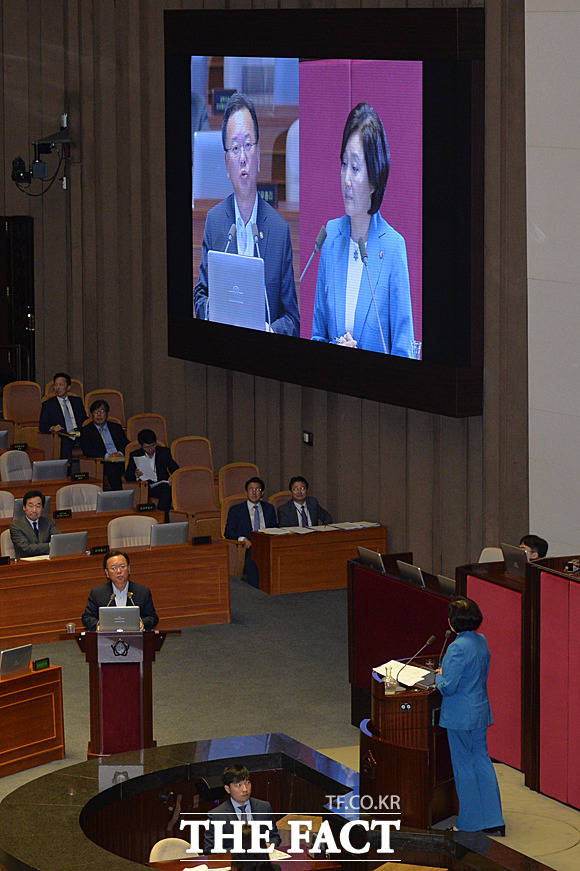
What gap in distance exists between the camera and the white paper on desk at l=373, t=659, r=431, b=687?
778 centimetres

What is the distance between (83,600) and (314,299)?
135 inches

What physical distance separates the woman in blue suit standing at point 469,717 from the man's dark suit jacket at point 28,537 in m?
4.48

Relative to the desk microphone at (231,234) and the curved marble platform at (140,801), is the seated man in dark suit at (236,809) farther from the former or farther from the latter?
the desk microphone at (231,234)

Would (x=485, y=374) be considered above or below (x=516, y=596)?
above

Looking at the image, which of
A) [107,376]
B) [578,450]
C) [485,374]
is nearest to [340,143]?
[485,374]

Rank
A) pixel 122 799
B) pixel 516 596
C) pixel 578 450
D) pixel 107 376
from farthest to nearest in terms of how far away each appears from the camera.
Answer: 1. pixel 107 376
2. pixel 578 450
3. pixel 516 596
4. pixel 122 799

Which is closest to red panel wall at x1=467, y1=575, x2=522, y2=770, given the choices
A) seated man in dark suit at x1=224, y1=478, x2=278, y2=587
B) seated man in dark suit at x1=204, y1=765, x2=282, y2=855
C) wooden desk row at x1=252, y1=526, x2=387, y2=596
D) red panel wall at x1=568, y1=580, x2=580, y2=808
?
red panel wall at x1=568, y1=580, x2=580, y2=808

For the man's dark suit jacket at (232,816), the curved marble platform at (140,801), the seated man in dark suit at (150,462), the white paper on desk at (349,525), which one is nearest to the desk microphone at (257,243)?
the seated man in dark suit at (150,462)

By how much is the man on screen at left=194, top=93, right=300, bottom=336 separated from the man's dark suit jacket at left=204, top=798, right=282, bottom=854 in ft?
21.5

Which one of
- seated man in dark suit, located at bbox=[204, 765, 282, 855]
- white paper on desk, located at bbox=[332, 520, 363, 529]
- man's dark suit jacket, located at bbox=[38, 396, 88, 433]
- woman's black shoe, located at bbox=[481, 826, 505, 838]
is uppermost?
man's dark suit jacket, located at bbox=[38, 396, 88, 433]

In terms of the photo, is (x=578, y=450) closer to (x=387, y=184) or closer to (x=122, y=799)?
(x=387, y=184)

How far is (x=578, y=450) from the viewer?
32.8 feet

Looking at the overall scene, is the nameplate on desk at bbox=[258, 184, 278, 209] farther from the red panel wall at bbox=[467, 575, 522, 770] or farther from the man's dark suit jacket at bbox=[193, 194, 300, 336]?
the red panel wall at bbox=[467, 575, 522, 770]

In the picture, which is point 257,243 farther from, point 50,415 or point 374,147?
point 50,415
